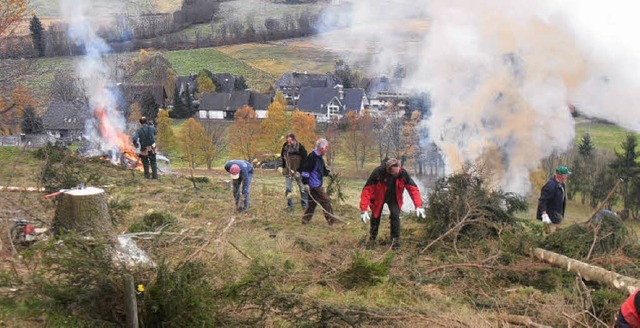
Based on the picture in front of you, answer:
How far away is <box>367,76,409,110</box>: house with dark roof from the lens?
5047 cm

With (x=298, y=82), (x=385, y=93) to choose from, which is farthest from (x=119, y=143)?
(x=298, y=82)

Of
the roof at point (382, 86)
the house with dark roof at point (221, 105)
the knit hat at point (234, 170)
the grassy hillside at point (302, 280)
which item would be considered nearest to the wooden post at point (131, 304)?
the grassy hillside at point (302, 280)

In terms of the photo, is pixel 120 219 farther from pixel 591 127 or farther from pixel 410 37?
pixel 410 37

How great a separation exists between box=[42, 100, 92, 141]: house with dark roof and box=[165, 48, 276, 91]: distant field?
2980cm

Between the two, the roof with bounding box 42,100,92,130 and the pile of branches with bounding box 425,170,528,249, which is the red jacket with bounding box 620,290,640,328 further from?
the roof with bounding box 42,100,92,130

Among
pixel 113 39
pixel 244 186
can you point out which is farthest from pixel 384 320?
pixel 113 39

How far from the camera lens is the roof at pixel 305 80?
218 feet

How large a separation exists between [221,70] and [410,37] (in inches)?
1108

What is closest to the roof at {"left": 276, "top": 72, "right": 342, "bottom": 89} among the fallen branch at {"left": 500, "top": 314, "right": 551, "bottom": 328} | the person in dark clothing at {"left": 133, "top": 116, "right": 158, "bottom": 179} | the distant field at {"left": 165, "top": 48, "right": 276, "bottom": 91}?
the distant field at {"left": 165, "top": 48, "right": 276, "bottom": 91}

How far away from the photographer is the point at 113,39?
63.5 metres

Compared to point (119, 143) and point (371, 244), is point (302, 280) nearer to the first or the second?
point (371, 244)

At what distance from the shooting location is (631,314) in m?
3.80

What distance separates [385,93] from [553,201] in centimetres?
4858

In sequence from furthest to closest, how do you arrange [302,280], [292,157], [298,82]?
[298,82] < [292,157] < [302,280]
